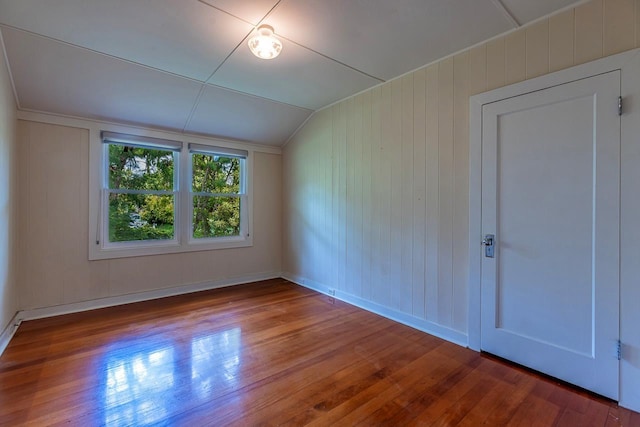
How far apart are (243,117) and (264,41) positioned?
1.84m

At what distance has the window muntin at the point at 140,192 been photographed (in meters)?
3.64

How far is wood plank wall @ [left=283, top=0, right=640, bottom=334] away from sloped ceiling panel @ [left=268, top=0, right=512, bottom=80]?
0.21m

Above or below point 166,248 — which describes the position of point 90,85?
above

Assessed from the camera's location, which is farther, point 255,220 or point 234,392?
point 255,220

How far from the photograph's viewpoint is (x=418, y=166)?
2.89 metres

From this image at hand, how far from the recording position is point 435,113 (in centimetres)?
275

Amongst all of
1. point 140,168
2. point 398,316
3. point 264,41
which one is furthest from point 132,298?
point 264,41

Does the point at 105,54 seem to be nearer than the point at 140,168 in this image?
Yes

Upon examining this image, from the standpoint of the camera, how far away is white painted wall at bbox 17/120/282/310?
10.1 feet

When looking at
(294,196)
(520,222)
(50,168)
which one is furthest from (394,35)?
(50,168)

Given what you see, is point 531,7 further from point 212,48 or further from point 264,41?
point 212,48

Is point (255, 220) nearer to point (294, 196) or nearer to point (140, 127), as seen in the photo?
point (294, 196)

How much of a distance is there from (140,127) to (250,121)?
136 centimetres

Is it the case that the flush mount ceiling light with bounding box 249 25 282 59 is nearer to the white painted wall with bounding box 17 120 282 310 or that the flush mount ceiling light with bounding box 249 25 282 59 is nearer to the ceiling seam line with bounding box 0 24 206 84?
the ceiling seam line with bounding box 0 24 206 84
